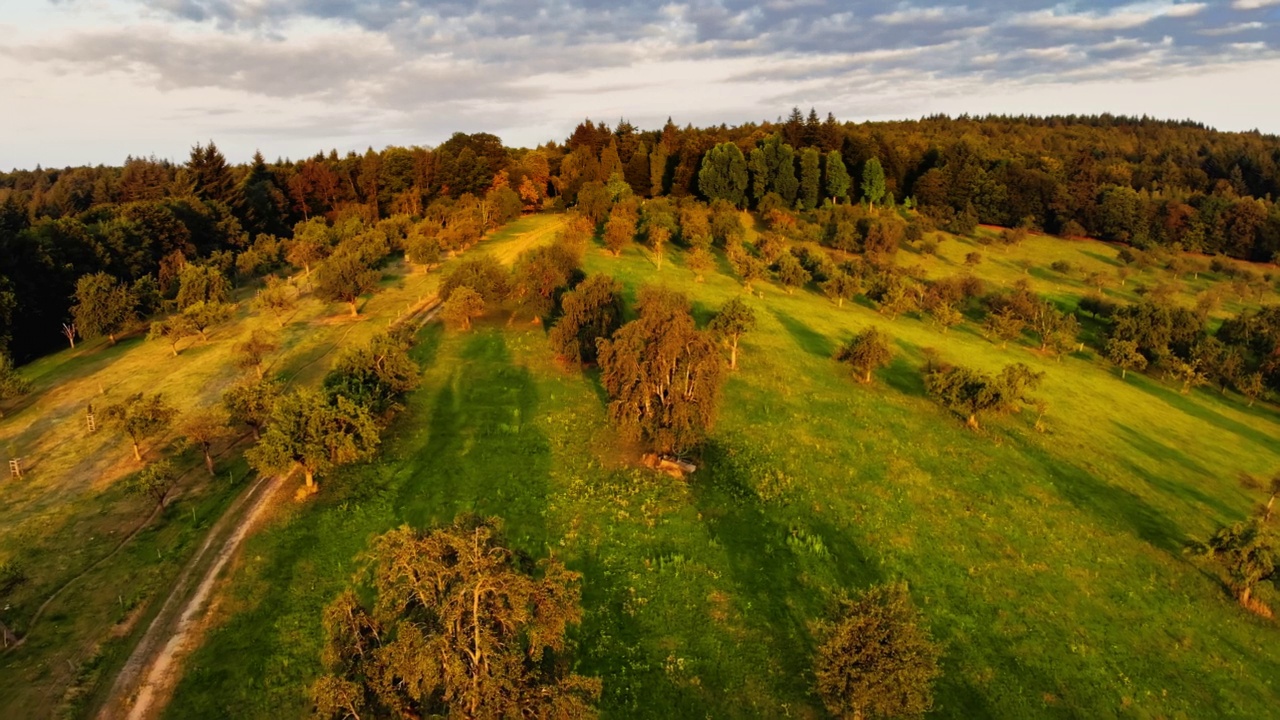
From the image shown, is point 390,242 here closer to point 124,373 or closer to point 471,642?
point 124,373

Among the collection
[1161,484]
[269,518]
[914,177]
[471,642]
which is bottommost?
[1161,484]

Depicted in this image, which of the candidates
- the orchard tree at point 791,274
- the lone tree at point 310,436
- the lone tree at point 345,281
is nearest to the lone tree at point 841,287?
the orchard tree at point 791,274

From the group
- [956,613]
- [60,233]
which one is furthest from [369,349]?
[60,233]

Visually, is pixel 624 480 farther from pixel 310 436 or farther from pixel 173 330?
pixel 173 330

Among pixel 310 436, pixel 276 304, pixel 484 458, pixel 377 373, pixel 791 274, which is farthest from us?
pixel 791 274

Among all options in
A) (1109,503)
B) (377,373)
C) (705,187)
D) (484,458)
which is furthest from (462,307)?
(705,187)

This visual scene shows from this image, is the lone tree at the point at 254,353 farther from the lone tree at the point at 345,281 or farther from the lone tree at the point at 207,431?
the lone tree at the point at 345,281
